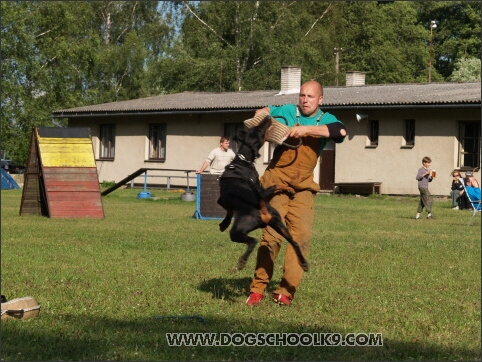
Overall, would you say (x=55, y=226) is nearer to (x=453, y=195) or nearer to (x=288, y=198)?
(x=288, y=198)

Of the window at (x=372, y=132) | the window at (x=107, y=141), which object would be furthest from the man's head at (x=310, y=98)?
the window at (x=107, y=141)

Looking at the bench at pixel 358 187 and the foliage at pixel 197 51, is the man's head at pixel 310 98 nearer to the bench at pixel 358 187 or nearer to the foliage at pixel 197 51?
the bench at pixel 358 187

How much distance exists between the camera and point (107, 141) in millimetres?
45406

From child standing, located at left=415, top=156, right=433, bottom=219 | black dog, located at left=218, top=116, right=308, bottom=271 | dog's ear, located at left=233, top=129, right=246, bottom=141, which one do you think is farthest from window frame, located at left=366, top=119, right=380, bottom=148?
black dog, located at left=218, top=116, right=308, bottom=271

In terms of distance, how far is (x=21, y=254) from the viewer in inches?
453

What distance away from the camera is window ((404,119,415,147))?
111 feet

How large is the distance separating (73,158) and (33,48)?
33314 millimetres

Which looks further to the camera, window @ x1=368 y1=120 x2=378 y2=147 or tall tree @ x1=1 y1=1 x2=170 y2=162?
tall tree @ x1=1 y1=1 x2=170 y2=162

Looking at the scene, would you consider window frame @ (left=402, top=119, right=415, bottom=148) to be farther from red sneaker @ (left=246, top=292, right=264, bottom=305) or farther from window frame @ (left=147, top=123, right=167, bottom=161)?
red sneaker @ (left=246, top=292, right=264, bottom=305)

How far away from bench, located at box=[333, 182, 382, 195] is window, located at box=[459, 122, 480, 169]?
325 cm

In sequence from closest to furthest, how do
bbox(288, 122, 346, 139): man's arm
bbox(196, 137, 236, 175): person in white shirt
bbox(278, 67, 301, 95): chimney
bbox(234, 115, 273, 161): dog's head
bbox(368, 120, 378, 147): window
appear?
1. bbox(234, 115, 273, 161): dog's head
2. bbox(288, 122, 346, 139): man's arm
3. bbox(196, 137, 236, 175): person in white shirt
4. bbox(368, 120, 378, 147): window
5. bbox(278, 67, 301, 95): chimney

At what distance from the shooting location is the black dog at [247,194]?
21.9 feet

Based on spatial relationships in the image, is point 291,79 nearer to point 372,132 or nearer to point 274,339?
point 372,132

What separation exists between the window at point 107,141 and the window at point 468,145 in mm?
18413
